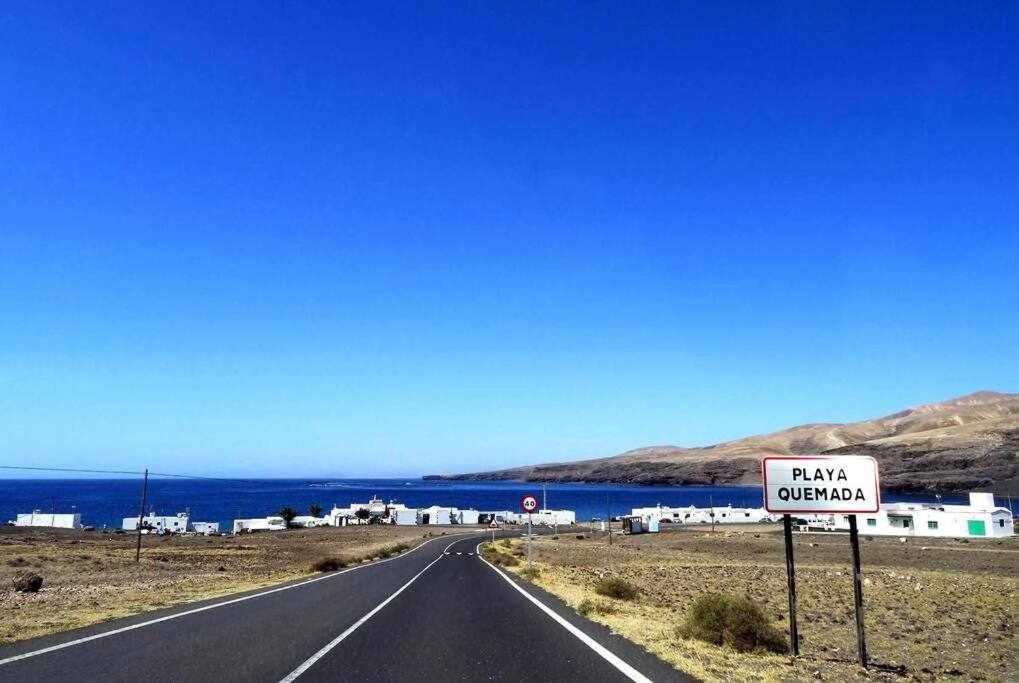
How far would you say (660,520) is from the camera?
128m

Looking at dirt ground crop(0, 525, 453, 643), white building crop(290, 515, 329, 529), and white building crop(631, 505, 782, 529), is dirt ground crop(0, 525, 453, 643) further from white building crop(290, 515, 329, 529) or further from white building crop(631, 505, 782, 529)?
white building crop(631, 505, 782, 529)

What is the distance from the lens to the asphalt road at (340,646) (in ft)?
29.0

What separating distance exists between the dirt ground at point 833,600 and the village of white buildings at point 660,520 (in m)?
5.72

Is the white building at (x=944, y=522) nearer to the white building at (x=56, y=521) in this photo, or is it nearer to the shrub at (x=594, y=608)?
the shrub at (x=594, y=608)

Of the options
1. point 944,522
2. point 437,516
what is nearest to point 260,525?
point 437,516

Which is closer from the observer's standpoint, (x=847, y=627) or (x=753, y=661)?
(x=753, y=661)

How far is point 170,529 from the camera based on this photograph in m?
112

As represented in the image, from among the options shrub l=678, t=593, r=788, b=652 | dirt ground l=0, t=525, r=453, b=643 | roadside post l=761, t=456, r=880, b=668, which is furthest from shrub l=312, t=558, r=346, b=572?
roadside post l=761, t=456, r=880, b=668

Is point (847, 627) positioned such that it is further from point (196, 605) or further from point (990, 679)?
point (196, 605)

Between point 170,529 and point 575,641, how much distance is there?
11717cm

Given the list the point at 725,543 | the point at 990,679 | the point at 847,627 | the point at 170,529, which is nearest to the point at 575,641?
the point at 990,679

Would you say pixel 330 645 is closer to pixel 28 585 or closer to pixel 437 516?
pixel 28 585

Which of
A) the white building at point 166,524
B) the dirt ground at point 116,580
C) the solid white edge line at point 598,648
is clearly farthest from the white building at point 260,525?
the solid white edge line at point 598,648

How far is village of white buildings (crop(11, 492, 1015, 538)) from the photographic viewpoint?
260ft
